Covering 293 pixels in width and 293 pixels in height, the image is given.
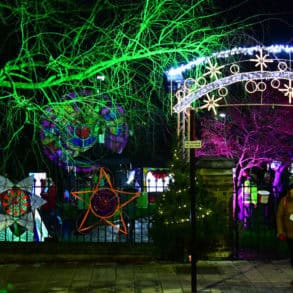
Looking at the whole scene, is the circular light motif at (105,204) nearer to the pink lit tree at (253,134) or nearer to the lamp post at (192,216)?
the lamp post at (192,216)

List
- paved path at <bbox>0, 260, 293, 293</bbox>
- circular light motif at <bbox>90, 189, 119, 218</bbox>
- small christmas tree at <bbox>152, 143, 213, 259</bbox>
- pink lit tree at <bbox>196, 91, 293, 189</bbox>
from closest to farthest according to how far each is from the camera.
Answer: paved path at <bbox>0, 260, 293, 293</bbox> < small christmas tree at <bbox>152, 143, 213, 259</bbox> < circular light motif at <bbox>90, 189, 119, 218</bbox> < pink lit tree at <bbox>196, 91, 293, 189</bbox>

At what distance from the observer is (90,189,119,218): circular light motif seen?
33.9 ft

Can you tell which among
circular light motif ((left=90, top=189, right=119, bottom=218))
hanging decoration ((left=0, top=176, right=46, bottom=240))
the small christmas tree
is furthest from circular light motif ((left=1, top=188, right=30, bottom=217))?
the small christmas tree

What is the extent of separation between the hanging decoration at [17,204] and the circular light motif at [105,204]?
3.47ft

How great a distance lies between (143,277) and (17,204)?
3167 millimetres

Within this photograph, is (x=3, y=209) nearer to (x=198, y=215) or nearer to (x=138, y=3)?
(x=198, y=215)

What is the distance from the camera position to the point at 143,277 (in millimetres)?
8430

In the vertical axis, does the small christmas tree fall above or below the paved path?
above

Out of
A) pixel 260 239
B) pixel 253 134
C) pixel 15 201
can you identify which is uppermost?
pixel 253 134

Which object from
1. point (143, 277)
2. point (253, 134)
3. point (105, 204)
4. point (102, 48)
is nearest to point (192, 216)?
point (143, 277)

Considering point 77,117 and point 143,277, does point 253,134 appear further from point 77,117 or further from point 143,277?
point 143,277

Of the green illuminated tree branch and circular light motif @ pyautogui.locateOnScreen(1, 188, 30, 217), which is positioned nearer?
the green illuminated tree branch

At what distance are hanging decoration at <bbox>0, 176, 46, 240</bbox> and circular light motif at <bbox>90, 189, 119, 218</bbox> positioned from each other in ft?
3.47

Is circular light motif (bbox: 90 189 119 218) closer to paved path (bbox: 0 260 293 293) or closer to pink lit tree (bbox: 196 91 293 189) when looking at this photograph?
paved path (bbox: 0 260 293 293)
